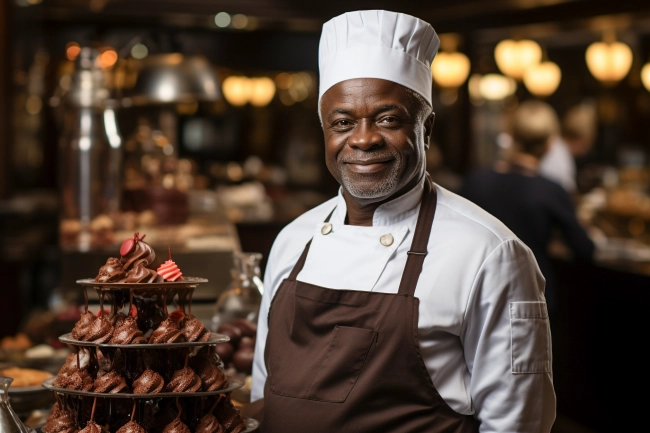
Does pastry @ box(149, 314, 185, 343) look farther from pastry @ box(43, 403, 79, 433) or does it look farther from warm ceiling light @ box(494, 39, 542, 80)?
warm ceiling light @ box(494, 39, 542, 80)

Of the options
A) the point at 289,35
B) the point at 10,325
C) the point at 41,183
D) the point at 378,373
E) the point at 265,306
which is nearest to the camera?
the point at 378,373

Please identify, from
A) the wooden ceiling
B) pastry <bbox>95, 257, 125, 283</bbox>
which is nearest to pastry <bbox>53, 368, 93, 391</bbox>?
pastry <bbox>95, 257, 125, 283</bbox>

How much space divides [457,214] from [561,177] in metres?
6.62

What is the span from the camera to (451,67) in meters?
10.6

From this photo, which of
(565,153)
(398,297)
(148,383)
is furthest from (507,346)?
(565,153)

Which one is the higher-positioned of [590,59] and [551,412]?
[590,59]

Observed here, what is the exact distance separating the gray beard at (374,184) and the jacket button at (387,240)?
10cm

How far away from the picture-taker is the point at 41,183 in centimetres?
1262

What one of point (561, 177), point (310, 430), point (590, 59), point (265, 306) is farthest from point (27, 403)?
point (590, 59)

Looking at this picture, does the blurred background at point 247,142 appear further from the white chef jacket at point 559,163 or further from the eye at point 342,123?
the eye at point 342,123

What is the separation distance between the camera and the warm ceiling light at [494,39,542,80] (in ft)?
30.7

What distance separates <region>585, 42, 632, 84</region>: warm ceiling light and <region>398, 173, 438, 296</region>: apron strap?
717 centimetres

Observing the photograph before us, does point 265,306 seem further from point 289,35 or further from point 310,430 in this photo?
point 289,35

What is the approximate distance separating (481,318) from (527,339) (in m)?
0.11
